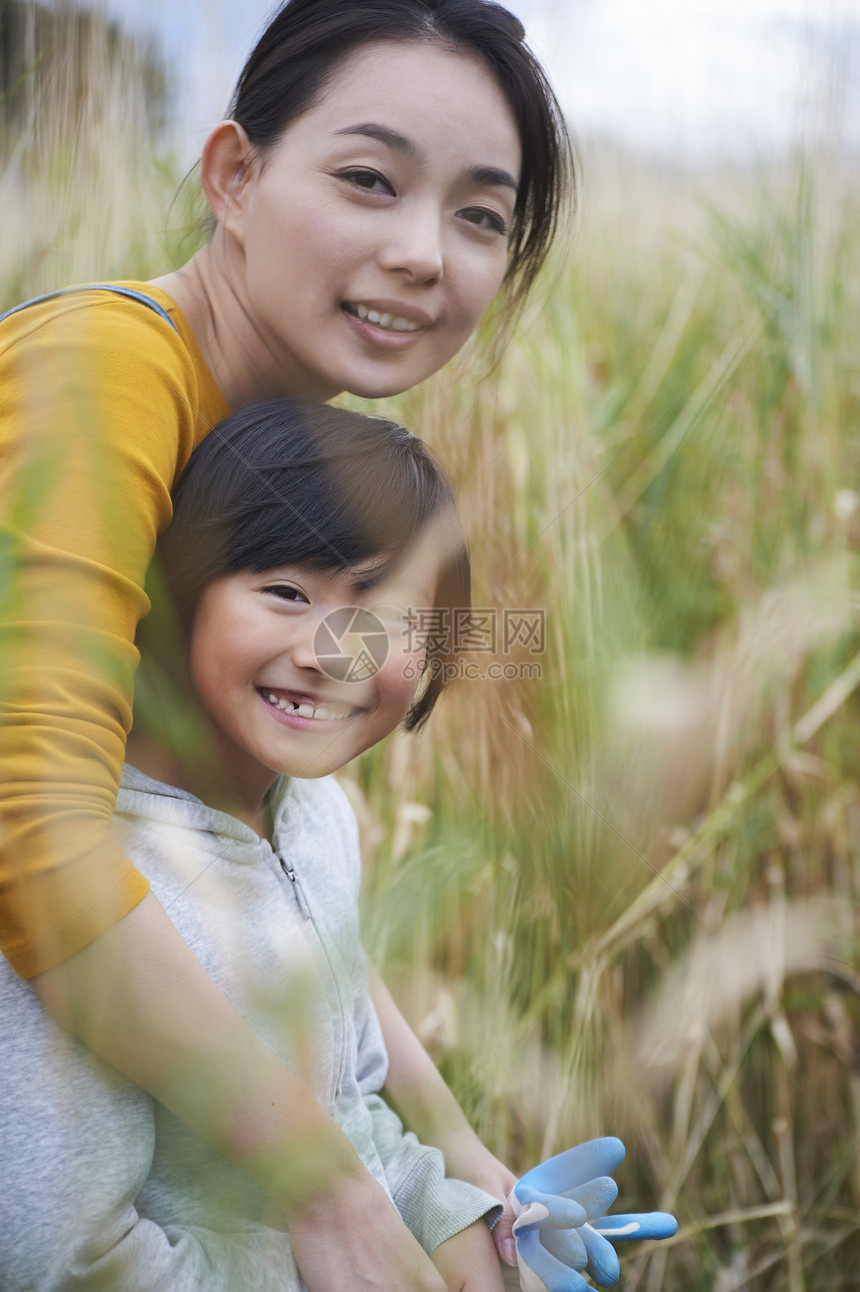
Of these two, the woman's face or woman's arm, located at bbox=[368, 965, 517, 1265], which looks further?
woman's arm, located at bbox=[368, 965, 517, 1265]

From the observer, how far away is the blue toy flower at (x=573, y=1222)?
45 cm

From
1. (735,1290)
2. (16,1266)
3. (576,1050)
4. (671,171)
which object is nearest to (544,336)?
(671,171)

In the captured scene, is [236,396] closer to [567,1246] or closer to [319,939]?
[319,939]

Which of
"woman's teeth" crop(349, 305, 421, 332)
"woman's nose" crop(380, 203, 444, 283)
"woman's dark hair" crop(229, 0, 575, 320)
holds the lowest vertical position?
"woman's teeth" crop(349, 305, 421, 332)

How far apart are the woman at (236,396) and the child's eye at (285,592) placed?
0.17 feet

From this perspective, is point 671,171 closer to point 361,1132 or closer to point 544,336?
point 544,336

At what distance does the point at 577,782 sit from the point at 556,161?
0.32 meters

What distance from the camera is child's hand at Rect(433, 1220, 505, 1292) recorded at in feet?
1.55

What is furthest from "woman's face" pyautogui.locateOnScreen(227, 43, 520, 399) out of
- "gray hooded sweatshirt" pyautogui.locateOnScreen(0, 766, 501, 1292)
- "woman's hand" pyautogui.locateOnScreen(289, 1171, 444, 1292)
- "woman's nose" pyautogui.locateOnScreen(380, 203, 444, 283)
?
"woman's hand" pyautogui.locateOnScreen(289, 1171, 444, 1292)

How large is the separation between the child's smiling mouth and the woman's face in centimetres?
16

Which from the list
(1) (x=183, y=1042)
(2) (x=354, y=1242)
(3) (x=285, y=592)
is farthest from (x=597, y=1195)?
(3) (x=285, y=592)

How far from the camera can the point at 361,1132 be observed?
1.58 ft

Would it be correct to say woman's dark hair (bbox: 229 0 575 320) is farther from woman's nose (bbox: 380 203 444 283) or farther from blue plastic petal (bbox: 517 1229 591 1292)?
blue plastic petal (bbox: 517 1229 591 1292)

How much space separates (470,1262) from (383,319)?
0.46m
